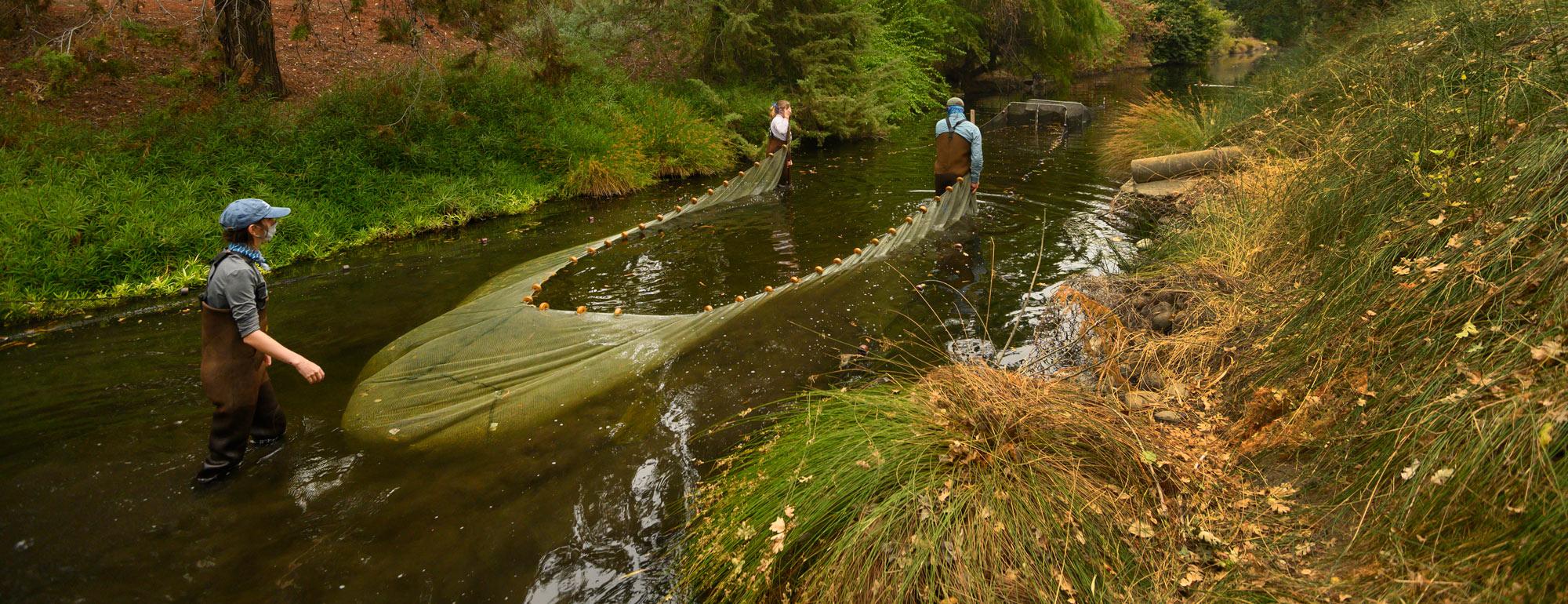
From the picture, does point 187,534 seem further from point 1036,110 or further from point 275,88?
point 1036,110

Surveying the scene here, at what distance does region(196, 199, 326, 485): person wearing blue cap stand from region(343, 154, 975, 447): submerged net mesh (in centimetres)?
64

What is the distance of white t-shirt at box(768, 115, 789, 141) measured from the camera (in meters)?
11.5

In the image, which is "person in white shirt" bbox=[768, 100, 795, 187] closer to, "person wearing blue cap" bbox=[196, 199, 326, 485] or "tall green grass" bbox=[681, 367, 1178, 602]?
"person wearing blue cap" bbox=[196, 199, 326, 485]

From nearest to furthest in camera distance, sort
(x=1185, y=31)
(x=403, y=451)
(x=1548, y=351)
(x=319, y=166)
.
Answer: (x=1548, y=351) < (x=403, y=451) < (x=319, y=166) < (x=1185, y=31)

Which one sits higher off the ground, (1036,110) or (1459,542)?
(1459,542)

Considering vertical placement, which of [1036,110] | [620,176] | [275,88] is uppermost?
[275,88]

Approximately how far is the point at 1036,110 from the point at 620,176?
35.9 feet

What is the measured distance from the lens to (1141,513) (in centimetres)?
313

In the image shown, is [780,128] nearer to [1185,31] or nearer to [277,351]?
[277,351]

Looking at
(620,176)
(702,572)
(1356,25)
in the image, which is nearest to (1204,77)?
→ (1356,25)

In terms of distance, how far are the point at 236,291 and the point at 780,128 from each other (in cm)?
842

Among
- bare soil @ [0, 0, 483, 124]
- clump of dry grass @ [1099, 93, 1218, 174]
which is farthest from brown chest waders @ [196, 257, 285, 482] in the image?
clump of dry grass @ [1099, 93, 1218, 174]

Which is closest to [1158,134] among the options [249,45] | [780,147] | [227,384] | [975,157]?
[975,157]

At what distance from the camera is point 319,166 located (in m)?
10.2
